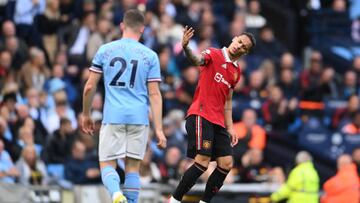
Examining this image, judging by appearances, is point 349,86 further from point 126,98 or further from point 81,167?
point 126,98

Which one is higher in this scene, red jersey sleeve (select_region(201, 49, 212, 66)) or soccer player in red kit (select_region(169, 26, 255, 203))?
red jersey sleeve (select_region(201, 49, 212, 66))

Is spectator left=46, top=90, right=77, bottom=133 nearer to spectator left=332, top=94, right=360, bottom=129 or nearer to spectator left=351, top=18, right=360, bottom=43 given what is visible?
spectator left=332, top=94, right=360, bottom=129

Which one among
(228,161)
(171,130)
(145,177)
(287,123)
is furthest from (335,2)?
(228,161)

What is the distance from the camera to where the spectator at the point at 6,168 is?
65.2 feet

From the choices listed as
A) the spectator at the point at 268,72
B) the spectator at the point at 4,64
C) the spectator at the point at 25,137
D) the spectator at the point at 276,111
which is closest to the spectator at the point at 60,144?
the spectator at the point at 25,137

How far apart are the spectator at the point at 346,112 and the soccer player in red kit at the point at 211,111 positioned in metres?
10.6

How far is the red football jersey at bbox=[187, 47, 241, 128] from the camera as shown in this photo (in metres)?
14.9

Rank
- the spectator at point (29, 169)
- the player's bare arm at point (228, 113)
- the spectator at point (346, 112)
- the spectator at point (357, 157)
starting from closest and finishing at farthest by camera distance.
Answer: the player's bare arm at point (228, 113)
the spectator at point (29, 169)
the spectator at point (357, 157)
the spectator at point (346, 112)

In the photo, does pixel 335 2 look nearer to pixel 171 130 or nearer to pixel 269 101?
pixel 269 101

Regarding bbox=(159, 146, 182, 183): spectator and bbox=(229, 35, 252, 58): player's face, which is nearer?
bbox=(229, 35, 252, 58): player's face

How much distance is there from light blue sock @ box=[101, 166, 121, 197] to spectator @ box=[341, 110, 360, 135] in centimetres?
1099

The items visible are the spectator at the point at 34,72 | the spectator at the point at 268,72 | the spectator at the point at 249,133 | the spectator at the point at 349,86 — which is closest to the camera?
the spectator at the point at 34,72

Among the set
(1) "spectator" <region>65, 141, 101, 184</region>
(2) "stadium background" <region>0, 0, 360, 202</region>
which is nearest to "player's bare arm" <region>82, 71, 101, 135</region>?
(2) "stadium background" <region>0, 0, 360, 202</region>

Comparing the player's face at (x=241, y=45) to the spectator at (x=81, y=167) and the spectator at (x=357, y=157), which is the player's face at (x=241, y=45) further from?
the spectator at (x=357, y=157)
